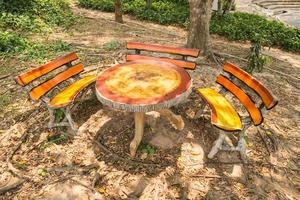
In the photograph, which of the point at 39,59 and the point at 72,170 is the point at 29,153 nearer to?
the point at 72,170

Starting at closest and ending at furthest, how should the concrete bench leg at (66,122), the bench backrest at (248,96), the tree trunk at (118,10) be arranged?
the bench backrest at (248,96), the concrete bench leg at (66,122), the tree trunk at (118,10)

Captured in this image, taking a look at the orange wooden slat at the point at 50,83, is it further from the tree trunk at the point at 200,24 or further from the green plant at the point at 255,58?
the green plant at the point at 255,58

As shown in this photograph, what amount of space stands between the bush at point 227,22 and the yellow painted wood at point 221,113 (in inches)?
241

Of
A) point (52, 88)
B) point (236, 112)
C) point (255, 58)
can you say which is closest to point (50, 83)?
point (52, 88)

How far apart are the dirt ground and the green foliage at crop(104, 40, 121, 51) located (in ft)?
9.74

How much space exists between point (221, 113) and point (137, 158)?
150cm

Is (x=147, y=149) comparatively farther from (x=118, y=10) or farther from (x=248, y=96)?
(x=118, y=10)

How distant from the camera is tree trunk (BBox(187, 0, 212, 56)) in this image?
7332 millimetres

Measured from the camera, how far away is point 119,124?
543 centimetres

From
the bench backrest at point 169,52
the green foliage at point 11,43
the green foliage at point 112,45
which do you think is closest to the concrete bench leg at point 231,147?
the bench backrest at point 169,52

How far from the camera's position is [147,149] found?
4.85m

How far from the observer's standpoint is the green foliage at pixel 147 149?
15.8 ft

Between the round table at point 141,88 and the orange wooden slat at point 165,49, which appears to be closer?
the round table at point 141,88

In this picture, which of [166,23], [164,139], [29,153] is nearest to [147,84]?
[164,139]
